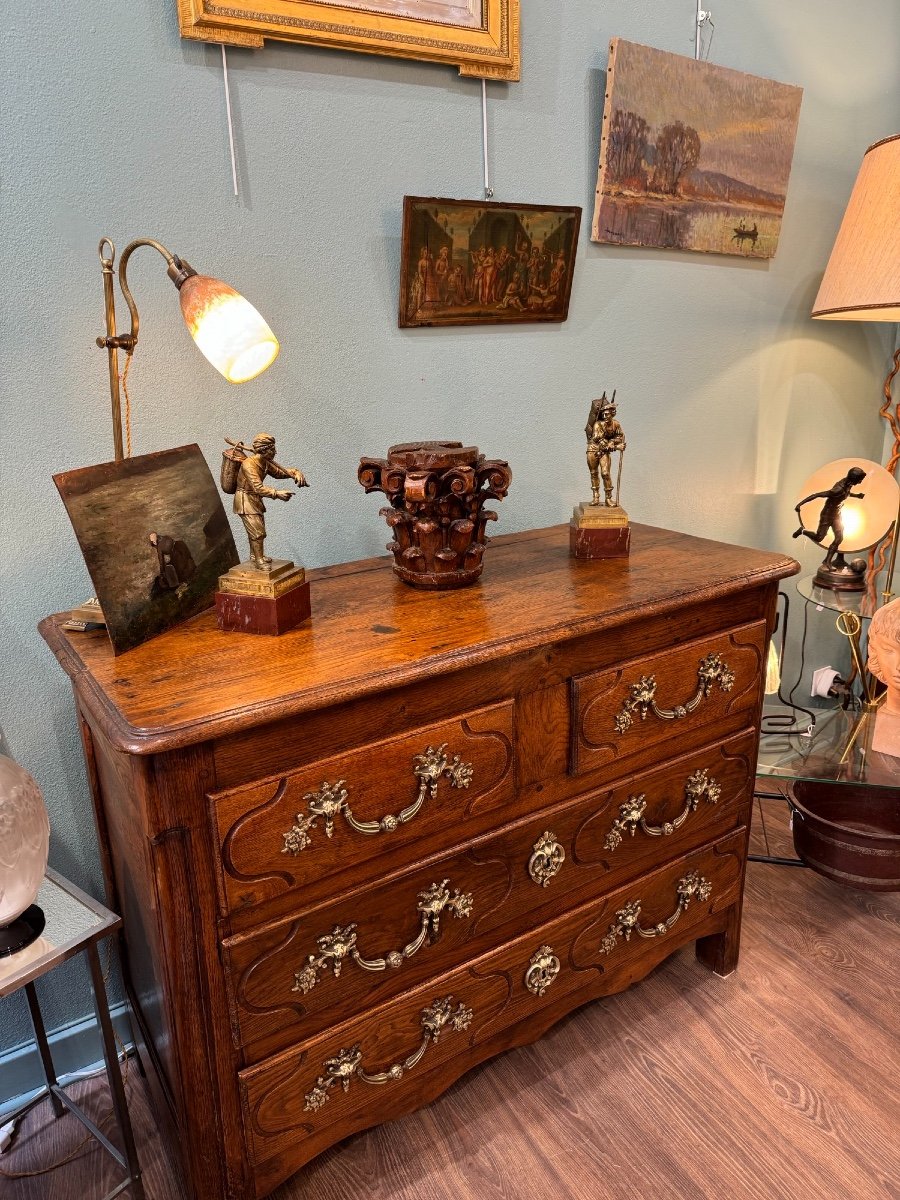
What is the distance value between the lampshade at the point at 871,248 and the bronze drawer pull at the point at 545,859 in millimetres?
1574

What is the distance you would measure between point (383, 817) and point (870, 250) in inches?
74.6

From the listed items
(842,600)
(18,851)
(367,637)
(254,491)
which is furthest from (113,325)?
(842,600)

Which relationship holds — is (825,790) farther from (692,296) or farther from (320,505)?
(320,505)

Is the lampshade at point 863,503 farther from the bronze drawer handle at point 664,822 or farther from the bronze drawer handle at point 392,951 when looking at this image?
the bronze drawer handle at point 392,951

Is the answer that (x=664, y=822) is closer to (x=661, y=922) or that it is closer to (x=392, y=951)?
(x=661, y=922)

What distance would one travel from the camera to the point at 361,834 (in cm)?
128

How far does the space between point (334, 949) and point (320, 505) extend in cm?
93

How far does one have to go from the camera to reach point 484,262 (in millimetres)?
1872

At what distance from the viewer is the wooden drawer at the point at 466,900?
1277 millimetres

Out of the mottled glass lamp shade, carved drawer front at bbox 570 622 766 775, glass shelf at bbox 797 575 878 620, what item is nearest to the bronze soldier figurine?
the mottled glass lamp shade

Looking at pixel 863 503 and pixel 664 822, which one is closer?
pixel 664 822

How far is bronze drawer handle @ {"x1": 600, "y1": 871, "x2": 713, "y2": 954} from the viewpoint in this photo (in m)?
1.74

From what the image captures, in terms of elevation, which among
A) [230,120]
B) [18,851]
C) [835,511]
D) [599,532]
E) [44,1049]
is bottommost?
[44,1049]

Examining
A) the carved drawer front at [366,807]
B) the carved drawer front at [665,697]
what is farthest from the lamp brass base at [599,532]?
the carved drawer front at [366,807]
